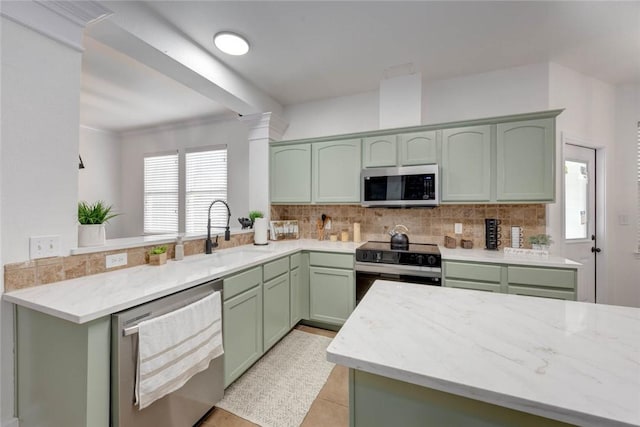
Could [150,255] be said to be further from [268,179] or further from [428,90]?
[428,90]

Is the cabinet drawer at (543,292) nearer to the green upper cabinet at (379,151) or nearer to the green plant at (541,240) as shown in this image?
the green plant at (541,240)

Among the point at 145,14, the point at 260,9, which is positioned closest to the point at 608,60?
the point at 260,9

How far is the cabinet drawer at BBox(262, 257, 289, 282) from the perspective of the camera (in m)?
2.26

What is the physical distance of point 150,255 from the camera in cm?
196

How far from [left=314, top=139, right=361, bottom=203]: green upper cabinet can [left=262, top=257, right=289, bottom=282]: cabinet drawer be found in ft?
3.31

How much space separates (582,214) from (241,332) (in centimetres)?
383

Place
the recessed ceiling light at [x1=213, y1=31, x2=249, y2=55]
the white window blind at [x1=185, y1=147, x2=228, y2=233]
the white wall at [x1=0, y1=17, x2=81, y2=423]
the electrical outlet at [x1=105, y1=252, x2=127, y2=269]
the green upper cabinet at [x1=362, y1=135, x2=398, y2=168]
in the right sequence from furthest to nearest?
1. the white window blind at [x1=185, y1=147, x2=228, y2=233]
2. the green upper cabinet at [x1=362, y1=135, x2=398, y2=168]
3. the recessed ceiling light at [x1=213, y1=31, x2=249, y2=55]
4. the electrical outlet at [x1=105, y1=252, x2=127, y2=269]
5. the white wall at [x1=0, y1=17, x2=81, y2=423]

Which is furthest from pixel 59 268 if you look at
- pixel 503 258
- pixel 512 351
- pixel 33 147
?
pixel 503 258

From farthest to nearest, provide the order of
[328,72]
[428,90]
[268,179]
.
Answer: [268,179] → [428,90] → [328,72]

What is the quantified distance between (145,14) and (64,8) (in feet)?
1.68

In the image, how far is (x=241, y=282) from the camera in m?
1.93

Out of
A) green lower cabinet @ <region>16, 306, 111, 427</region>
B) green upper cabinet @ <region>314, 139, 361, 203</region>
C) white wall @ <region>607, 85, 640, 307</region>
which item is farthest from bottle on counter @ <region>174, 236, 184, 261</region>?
white wall @ <region>607, 85, 640, 307</region>

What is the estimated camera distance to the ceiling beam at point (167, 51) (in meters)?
1.78

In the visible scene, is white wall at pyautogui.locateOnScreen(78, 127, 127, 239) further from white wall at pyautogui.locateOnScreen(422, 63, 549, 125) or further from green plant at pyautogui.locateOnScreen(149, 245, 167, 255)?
white wall at pyautogui.locateOnScreen(422, 63, 549, 125)
